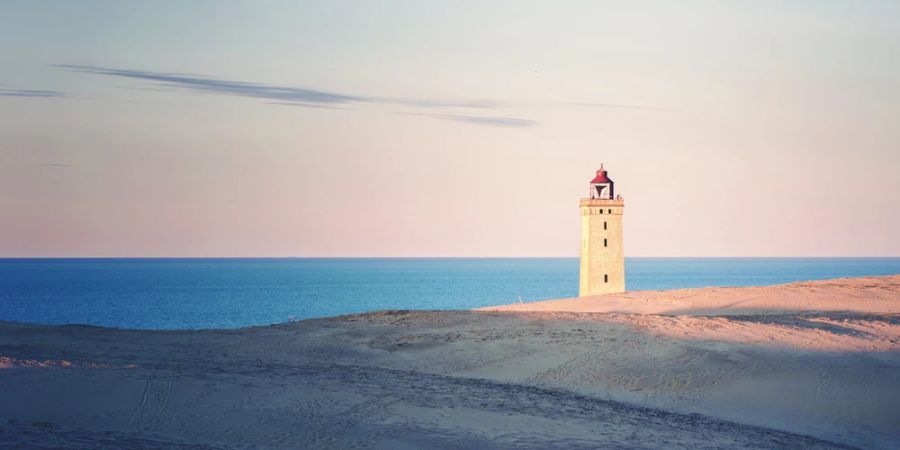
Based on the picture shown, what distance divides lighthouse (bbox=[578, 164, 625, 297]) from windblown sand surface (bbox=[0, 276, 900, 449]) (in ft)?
76.4

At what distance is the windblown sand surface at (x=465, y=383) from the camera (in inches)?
623

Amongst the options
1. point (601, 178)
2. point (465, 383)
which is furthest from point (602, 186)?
point (465, 383)

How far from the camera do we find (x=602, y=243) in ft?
189

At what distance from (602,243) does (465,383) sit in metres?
37.4

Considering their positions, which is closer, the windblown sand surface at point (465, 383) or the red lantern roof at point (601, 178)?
the windblown sand surface at point (465, 383)

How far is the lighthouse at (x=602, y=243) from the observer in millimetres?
57031

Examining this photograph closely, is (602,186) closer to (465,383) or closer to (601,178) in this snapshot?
(601,178)

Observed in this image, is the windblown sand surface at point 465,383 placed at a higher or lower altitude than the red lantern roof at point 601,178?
lower

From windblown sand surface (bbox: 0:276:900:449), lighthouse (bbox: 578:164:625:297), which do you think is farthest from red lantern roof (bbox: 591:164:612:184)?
windblown sand surface (bbox: 0:276:900:449)

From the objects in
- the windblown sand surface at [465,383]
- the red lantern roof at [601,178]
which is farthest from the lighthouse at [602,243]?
the windblown sand surface at [465,383]

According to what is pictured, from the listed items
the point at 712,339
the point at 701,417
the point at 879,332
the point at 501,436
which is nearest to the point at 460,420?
the point at 501,436

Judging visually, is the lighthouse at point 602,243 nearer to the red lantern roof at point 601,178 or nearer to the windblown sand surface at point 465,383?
the red lantern roof at point 601,178

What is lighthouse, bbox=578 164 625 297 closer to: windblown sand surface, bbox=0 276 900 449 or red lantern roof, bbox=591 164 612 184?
red lantern roof, bbox=591 164 612 184

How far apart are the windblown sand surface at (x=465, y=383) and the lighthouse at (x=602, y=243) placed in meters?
23.3
